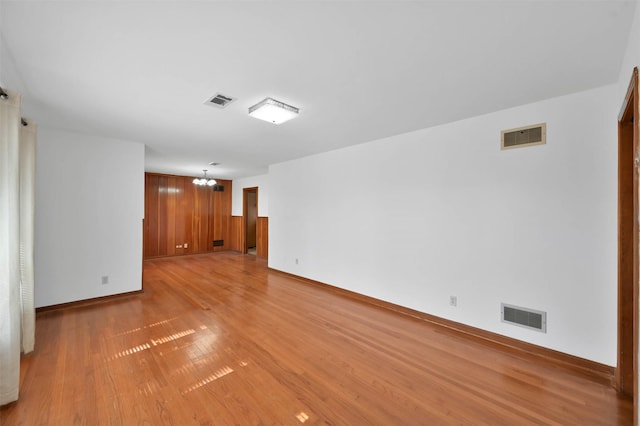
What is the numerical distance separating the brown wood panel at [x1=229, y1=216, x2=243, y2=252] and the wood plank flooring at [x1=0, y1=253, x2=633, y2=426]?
495 cm

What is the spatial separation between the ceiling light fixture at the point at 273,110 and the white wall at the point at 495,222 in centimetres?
172

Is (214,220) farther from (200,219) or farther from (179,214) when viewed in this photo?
(179,214)

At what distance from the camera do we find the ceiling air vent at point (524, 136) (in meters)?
2.48

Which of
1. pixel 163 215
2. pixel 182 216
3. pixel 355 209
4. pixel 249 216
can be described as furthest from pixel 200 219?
pixel 355 209

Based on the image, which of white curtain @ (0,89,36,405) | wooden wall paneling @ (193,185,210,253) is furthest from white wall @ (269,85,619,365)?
wooden wall paneling @ (193,185,210,253)

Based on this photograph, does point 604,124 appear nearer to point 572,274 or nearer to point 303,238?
point 572,274

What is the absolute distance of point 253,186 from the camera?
312 inches

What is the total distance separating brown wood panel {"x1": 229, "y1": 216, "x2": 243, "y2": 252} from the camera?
8391mm

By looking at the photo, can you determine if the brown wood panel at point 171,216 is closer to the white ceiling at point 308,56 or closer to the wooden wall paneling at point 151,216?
the wooden wall paneling at point 151,216

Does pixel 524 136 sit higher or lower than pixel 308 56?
lower

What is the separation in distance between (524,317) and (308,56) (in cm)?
311

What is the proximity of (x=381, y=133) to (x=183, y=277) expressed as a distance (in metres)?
4.75

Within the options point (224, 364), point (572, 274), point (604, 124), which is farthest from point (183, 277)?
point (604, 124)

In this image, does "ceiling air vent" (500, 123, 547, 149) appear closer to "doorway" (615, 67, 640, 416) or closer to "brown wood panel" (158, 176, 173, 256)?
"doorway" (615, 67, 640, 416)
